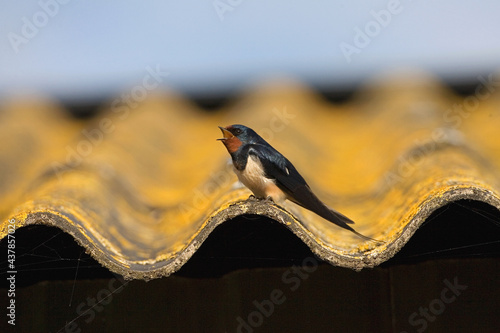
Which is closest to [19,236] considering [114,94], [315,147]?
[315,147]

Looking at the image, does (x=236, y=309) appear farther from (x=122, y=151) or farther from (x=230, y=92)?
(x=230, y=92)

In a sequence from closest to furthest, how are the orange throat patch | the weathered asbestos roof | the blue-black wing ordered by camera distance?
the weathered asbestos roof < the blue-black wing < the orange throat patch

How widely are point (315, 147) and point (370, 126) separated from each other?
43cm

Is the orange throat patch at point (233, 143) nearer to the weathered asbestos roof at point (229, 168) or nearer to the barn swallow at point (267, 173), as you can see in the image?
the barn swallow at point (267, 173)

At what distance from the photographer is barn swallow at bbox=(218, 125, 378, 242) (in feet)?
5.57

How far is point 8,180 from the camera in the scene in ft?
7.53

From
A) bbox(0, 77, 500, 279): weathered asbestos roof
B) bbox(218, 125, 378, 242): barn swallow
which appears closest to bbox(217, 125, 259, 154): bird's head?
bbox(218, 125, 378, 242): barn swallow

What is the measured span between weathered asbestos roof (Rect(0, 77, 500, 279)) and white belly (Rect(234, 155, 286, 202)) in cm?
4

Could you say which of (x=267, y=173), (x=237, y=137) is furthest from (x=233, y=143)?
(x=267, y=173)

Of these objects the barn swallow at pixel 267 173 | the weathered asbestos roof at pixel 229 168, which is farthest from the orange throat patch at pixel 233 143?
the weathered asbestos roof at pixel 229 168

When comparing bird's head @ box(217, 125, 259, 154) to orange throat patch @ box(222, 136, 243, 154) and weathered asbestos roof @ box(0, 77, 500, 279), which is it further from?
weathered asbestos roof @ box(0, 77, 500, 279)

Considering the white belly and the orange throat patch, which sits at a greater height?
the orange throat patch

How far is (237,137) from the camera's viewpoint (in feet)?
6.21

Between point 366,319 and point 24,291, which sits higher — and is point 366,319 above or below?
below
